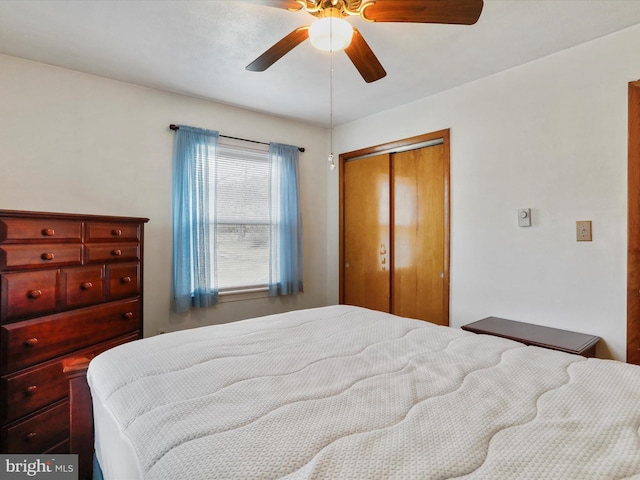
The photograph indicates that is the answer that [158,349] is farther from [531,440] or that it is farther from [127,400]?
[531,440]

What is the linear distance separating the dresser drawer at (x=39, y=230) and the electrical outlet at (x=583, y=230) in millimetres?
3138

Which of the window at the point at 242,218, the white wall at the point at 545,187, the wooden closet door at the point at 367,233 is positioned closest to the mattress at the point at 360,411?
the white wall at the point at 545,187

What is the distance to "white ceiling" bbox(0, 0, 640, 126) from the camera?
1.87 meters

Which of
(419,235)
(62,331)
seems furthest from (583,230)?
(62,331)

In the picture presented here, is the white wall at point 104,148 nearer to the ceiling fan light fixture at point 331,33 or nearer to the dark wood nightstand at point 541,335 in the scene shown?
the ceiling fan light fixture at point 331,33

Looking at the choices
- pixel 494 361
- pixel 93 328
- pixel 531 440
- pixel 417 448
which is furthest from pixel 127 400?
pixel 93 328

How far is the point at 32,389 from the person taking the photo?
1792 millimetres

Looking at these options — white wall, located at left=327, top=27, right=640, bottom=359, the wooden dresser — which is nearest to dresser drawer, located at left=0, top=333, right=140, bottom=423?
the wooden dresser

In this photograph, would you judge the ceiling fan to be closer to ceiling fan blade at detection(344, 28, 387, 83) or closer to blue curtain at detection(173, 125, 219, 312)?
ceiling fan blade at detection(344, 28, 387, 83)

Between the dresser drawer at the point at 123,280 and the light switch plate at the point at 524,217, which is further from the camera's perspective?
the light switch plate at the point at 524,217

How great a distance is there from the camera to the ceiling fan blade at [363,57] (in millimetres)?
1668

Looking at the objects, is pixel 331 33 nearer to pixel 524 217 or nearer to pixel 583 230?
pixel 524 217

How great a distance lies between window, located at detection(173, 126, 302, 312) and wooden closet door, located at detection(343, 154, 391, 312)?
0.59m

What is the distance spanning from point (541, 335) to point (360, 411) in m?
1.90
